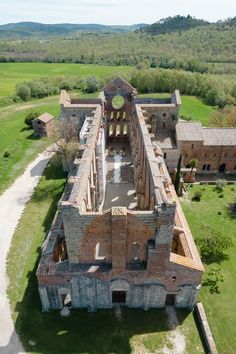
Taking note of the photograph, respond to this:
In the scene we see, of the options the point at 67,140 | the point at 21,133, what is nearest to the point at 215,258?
the point at 67,140

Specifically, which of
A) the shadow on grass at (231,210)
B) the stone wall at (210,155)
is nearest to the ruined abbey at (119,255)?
the shadow on grass at (231,210)

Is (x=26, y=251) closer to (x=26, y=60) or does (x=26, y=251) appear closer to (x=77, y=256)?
(x=77, y=256)

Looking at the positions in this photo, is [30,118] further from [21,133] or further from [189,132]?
[189,132]

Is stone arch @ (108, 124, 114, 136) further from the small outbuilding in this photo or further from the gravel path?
the small outbuilding

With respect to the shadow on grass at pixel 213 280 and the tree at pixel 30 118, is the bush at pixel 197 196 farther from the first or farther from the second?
the tree at pixel 30 118

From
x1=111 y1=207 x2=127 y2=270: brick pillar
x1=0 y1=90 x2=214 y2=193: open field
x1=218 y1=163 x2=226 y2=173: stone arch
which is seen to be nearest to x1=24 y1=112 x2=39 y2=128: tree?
x1=0 y1=90 x2=214 y2=193: open field

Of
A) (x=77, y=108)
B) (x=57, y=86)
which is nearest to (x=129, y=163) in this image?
(x=77, y=108)
